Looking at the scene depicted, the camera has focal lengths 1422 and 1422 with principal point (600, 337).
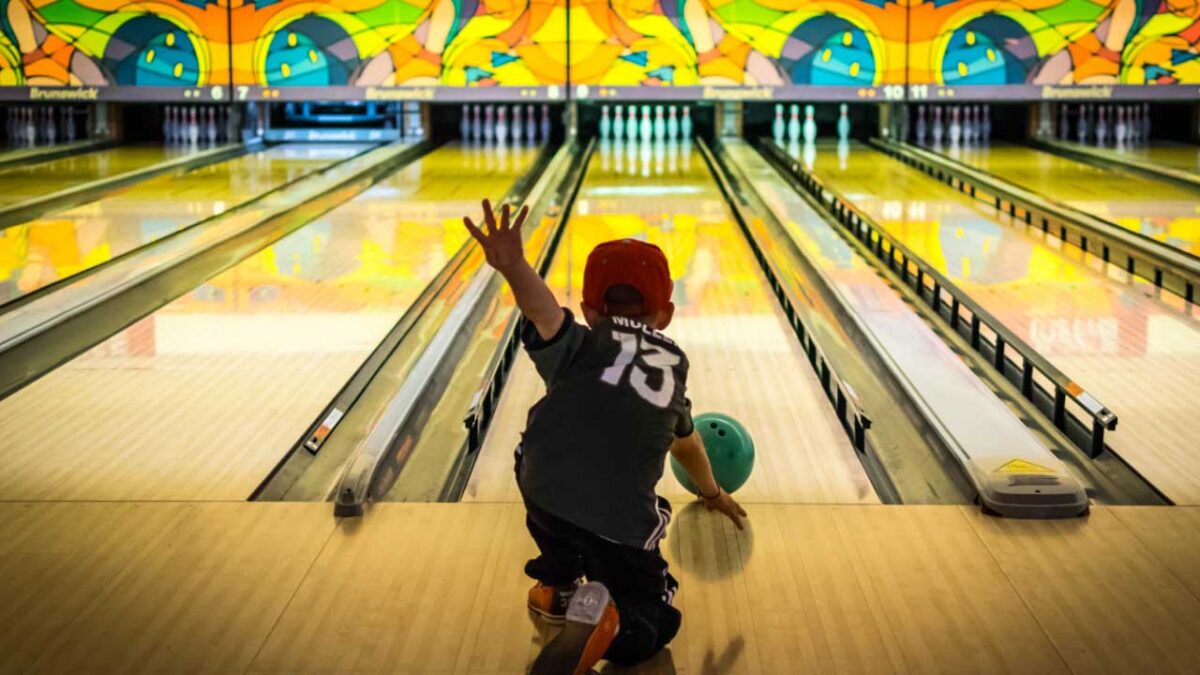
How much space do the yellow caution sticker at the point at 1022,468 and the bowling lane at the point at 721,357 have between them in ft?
0.95

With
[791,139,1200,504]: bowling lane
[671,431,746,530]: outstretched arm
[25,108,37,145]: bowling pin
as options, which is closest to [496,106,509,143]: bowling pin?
[25,108,37,145]: bowling pin

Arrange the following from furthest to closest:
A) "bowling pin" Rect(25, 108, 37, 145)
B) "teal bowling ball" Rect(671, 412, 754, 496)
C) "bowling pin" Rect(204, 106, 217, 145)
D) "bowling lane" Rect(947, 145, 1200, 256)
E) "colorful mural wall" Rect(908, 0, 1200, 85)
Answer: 1. "bowling pin" Rect(204, 106, 217, 145)
2. "bowling pin" Rect(25, 108, 37, 145)
3. "colorful mural wall" Rect(908, 0, 1200, 85)
4. "bowling lane" Rect(947, 145, 1200, 256)
5. "teal bowling ball" Rect(671, 412, 754, 496)

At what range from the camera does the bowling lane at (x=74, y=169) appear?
284 inches

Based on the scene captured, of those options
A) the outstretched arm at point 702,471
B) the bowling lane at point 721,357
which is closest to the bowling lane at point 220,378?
the bowling lane at point 721,357

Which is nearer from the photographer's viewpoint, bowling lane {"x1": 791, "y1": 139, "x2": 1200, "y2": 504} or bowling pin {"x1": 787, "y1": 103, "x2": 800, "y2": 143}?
bowling lane {"x1": 791, "y1": 139, "x2": 1200, "y2": 504}

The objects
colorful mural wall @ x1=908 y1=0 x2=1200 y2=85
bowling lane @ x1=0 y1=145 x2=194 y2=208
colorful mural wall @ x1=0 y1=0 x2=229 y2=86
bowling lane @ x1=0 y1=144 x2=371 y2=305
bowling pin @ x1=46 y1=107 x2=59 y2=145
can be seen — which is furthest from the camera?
bowling pin @ x1=46 y1=107 x2=59 y2=145

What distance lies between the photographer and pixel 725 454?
2842 millimetres

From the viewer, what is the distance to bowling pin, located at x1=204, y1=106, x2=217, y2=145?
10055mm

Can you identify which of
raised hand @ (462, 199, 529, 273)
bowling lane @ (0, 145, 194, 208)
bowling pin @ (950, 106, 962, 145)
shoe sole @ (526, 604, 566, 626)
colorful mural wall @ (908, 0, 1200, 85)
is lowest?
shoe sole @ (526, 604, 566, 626)

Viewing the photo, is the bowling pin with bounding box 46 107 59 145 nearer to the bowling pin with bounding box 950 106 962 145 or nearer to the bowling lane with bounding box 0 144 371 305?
the bowling lane with bounding box 0 144 371 305

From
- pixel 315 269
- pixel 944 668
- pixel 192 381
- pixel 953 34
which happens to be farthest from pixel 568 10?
pixel 944 668

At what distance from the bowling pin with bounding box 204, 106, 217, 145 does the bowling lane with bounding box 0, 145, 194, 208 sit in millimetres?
401

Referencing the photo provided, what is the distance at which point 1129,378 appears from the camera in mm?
3883

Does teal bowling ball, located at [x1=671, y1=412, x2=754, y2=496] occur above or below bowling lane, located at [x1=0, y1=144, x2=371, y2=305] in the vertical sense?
below
